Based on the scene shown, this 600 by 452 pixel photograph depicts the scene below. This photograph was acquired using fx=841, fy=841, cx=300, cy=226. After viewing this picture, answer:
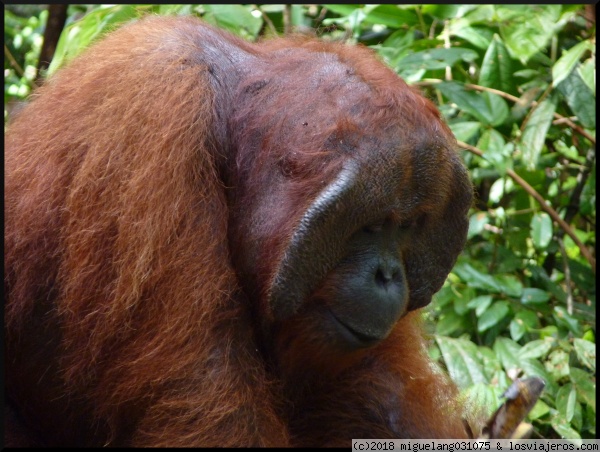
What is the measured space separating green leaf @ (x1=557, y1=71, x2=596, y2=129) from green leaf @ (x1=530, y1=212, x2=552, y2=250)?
51 centimetres

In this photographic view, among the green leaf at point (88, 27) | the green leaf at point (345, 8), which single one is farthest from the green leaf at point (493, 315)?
the green leaf at point (88, 27)

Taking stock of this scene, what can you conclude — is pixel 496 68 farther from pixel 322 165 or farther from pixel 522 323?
pixel 322 165

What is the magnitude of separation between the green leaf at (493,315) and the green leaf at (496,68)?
3.47 ft

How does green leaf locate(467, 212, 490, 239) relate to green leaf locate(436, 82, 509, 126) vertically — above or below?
below

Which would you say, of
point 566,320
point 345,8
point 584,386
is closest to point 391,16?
point 345,8

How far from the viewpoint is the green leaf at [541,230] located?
4.04 metres

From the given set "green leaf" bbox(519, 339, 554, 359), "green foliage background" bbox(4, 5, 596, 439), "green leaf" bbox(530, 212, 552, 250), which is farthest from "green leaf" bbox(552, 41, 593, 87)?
"green leaf" bbox(519, 339, 554, 359)

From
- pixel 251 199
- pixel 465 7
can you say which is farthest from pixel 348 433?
pixel 465 7

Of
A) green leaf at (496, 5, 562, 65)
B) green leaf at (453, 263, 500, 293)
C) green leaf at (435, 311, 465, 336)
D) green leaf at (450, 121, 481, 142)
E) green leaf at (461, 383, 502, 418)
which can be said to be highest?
green leaf at (496, 5, 562, 65)

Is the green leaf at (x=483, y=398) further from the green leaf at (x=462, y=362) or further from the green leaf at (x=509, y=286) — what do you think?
the green leaf at (x=509, y=286)

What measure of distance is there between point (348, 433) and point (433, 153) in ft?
3.35

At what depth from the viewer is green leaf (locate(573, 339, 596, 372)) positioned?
11.5 feet

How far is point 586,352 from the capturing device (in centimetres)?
352

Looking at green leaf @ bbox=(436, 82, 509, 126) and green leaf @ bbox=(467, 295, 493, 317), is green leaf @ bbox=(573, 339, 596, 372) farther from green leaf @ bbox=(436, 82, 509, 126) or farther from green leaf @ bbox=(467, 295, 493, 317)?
green leaf @ bbox=(436, 82, 509, 126)
